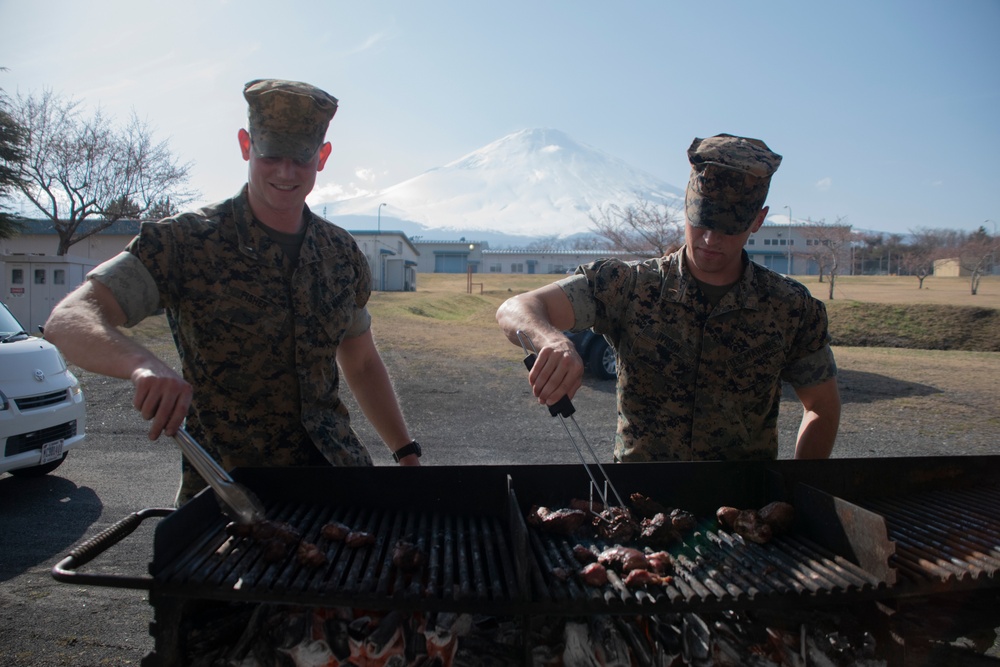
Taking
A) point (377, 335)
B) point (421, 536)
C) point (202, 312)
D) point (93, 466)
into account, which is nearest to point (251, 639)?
point (421, 536)

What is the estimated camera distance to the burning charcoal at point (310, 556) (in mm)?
1883

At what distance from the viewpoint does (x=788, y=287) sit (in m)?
2.92

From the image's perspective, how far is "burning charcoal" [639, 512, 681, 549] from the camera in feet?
7.30

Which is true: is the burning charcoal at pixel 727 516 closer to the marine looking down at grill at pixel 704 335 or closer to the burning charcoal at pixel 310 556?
the marine looking down at grill at pixel 704 335

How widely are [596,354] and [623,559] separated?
1009 centimetres

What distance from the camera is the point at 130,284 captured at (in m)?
2.24

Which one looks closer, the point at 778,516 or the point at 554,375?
the point at 554,375

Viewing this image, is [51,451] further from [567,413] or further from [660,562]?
[660,562]

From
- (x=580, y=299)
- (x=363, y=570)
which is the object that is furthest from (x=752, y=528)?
(x=363, y=570)

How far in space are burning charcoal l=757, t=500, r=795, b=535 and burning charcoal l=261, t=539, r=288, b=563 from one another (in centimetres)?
149

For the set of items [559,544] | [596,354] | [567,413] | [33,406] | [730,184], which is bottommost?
[596,354]

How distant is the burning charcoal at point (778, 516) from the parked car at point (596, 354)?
949 centimetres

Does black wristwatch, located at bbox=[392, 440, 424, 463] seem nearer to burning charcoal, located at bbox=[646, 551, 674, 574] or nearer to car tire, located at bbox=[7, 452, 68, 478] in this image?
burning charcoal, located at bbox=[646, 551, 674, 574]

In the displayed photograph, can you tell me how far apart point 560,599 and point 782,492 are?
1148mm
